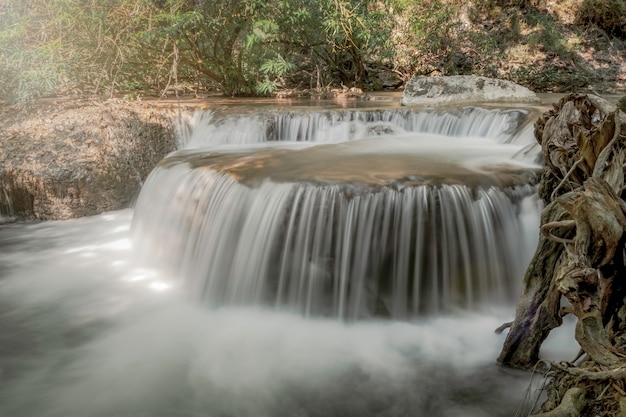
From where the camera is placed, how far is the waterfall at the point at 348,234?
→ 3.80 m

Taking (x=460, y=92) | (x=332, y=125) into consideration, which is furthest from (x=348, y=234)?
(x=460, y=92)

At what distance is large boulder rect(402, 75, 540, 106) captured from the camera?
852cm

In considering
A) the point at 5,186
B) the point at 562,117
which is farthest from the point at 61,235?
the point at 562,117

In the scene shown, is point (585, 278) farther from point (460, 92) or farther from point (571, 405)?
point (460, 92)

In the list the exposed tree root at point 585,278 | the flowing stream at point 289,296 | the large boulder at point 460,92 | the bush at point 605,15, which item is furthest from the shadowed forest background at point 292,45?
the exposed tree root at point 585,278

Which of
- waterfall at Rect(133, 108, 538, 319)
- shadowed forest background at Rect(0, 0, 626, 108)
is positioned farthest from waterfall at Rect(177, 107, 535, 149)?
shadowed forest background at Rect(0, 0, 626, 108)

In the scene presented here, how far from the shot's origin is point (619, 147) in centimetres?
271

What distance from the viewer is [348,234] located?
3904 mm

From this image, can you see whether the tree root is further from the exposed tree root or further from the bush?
the bush

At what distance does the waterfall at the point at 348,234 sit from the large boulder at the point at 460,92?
3670mm

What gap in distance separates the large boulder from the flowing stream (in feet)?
11.0

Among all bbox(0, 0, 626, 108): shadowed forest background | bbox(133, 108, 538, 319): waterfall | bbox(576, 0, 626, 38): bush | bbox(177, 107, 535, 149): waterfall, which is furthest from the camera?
bbox(576, 0, 626, 38): bush

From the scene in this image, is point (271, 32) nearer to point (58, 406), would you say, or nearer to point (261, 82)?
point (261, 82)

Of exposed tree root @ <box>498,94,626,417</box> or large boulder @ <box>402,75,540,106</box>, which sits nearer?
exposed tree root @ <box>498,94,626,417</box>
